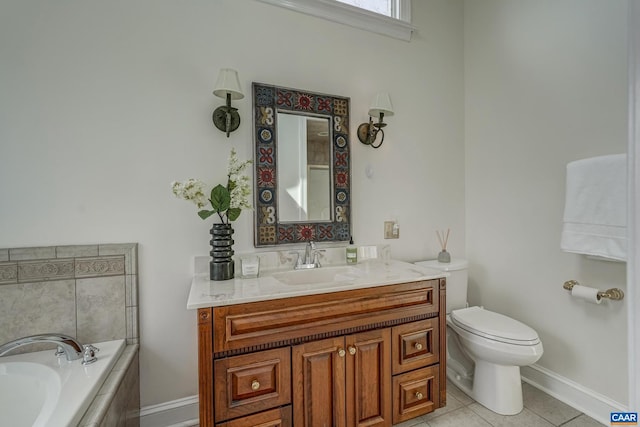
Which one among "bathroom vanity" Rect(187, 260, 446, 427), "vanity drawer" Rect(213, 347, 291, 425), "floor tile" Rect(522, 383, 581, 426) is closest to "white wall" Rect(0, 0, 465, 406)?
"bathroom vanity" Rect(187, 260, 446, 427)

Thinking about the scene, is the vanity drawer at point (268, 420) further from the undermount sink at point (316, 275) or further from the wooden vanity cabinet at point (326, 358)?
the undermount sink at point (316, 275)

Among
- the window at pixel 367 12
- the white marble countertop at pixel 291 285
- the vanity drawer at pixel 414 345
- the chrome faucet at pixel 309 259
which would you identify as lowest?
the vanity drawer at pixel 414 345

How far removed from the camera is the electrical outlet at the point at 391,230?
7.17ft

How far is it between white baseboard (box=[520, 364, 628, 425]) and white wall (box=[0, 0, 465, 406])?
1500mm

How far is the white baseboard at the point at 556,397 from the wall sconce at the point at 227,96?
1.55 m

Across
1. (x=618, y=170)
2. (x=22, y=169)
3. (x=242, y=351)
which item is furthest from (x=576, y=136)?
(x=22, y=169)

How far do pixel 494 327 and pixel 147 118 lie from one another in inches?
90.9

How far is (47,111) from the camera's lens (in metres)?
1.43

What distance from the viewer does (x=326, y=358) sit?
1385 millimetres

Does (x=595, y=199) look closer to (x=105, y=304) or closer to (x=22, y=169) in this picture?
(x=105, y=304)

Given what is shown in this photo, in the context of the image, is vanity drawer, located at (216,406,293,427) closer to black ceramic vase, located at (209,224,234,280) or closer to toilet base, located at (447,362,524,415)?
black ceramic vase, located at (209,224,234,280)

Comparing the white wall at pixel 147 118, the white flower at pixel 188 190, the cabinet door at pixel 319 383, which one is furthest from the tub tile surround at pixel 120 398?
the white flower at pixel 188 190

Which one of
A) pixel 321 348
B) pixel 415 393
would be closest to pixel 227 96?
pixel 321 348

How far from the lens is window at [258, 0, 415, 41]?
1.91 m
